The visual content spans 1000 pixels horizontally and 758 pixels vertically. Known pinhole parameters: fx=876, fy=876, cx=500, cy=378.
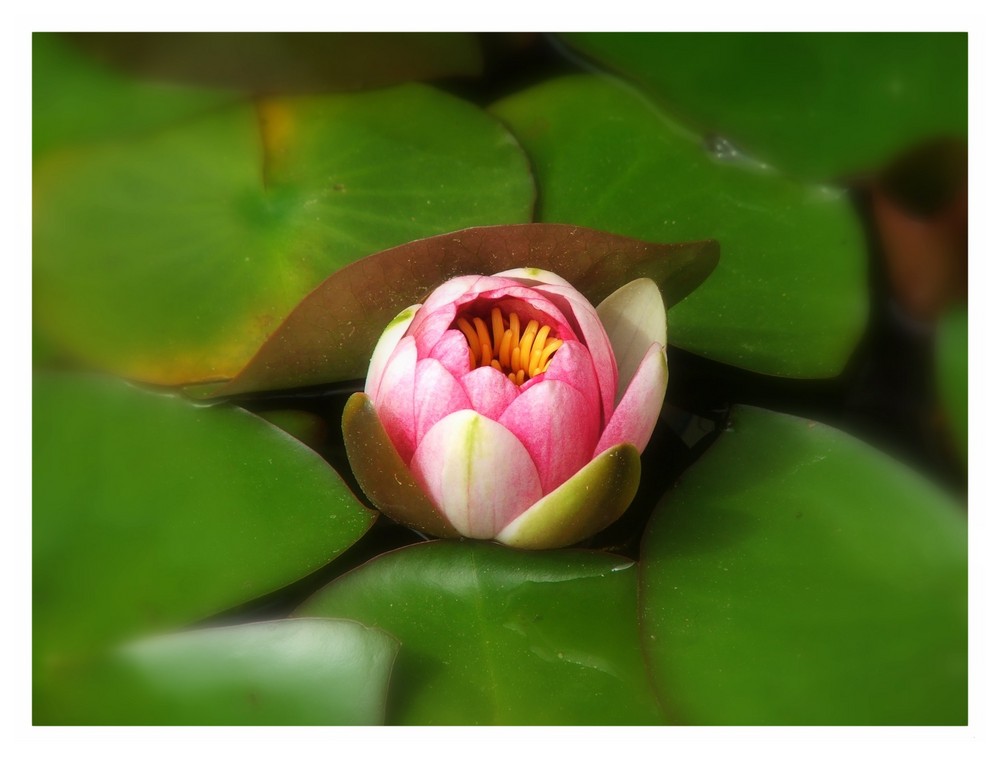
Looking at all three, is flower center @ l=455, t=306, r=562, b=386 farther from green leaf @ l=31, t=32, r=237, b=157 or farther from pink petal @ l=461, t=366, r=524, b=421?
green leaf @ l=31, t=32, r=237, b=157

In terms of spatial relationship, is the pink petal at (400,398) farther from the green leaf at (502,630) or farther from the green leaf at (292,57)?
the green leaf at (292,57)

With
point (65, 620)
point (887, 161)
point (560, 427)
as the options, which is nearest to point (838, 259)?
point (887, 161)

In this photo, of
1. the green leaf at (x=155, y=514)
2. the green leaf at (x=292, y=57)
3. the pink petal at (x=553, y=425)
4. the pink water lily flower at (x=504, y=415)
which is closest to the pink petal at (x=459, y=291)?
the pink water lily flower at (x=504, y=415)

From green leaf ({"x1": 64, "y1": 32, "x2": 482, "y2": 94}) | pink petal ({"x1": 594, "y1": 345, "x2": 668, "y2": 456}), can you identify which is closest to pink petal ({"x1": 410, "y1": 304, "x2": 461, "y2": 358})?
pink petal ({"x1": 594, "y1": 345, "x2": 668, "y2": 456})

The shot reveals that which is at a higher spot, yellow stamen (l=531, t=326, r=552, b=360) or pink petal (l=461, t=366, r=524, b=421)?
yellow stamen (l=531, t=326, r=552, b=360)

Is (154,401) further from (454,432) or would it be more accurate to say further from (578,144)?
(578,144)

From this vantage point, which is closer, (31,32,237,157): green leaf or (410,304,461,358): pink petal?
(410,304,461,358): pink petal

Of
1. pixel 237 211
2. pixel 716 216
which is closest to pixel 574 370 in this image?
pixel 716 216
